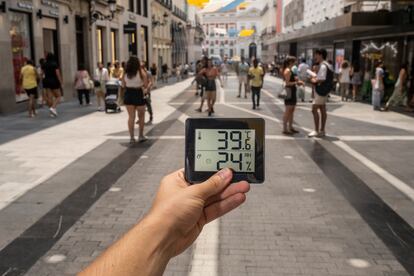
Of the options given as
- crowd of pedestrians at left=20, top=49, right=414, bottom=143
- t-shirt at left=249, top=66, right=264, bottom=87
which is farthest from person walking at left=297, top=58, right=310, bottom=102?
t-shirt at left=249, top=66, right=264, bottom=87

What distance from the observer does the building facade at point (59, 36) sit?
14039mm

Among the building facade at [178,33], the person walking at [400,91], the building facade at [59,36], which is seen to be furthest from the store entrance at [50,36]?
the building facade at [178,33]

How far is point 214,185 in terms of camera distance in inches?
64.4

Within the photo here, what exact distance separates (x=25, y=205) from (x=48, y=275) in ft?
6.56

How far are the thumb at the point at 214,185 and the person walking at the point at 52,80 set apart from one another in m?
12.5

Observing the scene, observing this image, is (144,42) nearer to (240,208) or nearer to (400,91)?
(400,91)

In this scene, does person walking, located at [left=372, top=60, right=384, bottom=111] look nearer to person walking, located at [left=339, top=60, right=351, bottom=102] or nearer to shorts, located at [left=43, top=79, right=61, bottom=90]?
person walking, located at [left=339, top=60, right=351, bottom=102]

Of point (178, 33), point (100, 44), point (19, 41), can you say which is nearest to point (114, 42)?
point (100, 44)

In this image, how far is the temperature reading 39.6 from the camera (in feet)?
6.35

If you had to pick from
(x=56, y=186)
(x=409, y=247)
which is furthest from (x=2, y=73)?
(x=409, y=247)

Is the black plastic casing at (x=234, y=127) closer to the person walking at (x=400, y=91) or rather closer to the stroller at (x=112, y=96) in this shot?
the stroller at (x=112, y=96)

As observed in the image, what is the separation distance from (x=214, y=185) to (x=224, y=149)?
33 centimetres

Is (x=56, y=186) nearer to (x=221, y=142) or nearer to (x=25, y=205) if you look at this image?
(x=25, y=205)

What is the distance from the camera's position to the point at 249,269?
12.5ft
